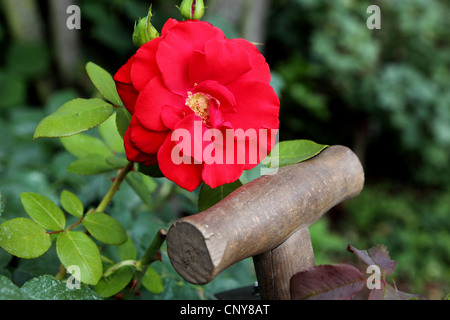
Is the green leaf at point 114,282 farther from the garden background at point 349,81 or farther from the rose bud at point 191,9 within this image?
the garden background at point 349,81

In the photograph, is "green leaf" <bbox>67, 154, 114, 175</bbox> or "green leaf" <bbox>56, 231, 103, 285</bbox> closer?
"green leaf" <bbox>56, 231, 103, 285</bbox>

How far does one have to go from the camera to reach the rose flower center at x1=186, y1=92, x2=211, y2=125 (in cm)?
47

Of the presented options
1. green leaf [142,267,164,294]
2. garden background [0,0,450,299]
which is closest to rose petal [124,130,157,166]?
green leaf [142,267,164,294]

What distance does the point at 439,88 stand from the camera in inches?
103

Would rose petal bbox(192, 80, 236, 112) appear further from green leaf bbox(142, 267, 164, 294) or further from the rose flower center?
green leaf bbox(142, 267, 164, 294)

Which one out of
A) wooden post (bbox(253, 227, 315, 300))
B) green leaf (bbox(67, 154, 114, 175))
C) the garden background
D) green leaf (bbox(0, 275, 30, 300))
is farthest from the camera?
the garden background

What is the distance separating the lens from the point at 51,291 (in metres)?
0.49

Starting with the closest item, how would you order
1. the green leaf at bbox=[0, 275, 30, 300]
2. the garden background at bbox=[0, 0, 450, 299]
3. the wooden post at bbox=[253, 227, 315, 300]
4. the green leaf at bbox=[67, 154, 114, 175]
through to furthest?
the green leaf at bbox=[0, 275, 30, 300] → the wooden post at bbox=[253, 227, 315, 300] → the green leaf at bbox=[67, 154, 114, 175] → the garden background at bbox=[0, 0, 450, 299]

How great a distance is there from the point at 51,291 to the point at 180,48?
0.29m

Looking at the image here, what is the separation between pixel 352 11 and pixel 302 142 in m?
2.37

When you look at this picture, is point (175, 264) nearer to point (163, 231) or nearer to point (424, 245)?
point (163, 231)

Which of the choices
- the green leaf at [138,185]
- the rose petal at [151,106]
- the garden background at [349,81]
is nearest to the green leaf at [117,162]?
the green leaf at [138,185]

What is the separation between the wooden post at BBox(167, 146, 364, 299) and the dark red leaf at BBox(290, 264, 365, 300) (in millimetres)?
59

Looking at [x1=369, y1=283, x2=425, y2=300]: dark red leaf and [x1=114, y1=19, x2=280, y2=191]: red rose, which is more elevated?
[x1=114, y1=19, x2=280, y2=191]: red rose
